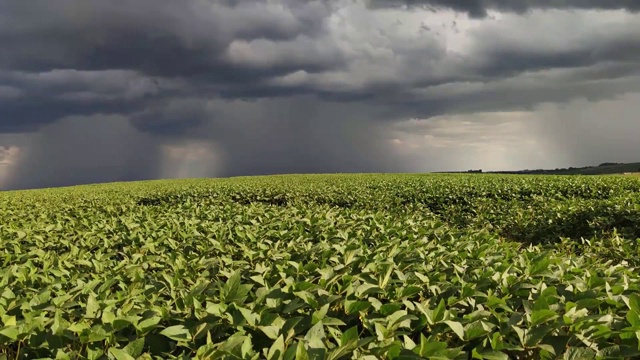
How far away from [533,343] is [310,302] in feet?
3.76

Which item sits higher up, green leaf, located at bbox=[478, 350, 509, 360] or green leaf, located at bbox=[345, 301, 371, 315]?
green leaf, located at bbox=[345, 301, 371, 315]

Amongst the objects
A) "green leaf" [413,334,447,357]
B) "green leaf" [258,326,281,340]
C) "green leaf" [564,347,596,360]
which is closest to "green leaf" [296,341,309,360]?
"green leaf" [258,326,281,340]

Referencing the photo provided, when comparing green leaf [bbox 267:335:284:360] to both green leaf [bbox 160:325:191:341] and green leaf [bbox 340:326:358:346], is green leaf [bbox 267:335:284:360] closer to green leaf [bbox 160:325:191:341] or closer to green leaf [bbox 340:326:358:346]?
green leaf [bbox 340:326:358:346]

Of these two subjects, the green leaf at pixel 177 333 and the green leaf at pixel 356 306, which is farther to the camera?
the green leaf at pixel 356 306

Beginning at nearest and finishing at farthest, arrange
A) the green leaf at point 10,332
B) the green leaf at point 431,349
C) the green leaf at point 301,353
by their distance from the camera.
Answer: the green leaf at point 301,353 < the green leaf at point 431,349 < the green leaf at point 10,332

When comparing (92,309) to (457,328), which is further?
(92,309)

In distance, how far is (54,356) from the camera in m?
2.33

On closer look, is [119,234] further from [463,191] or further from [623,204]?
[463,191]

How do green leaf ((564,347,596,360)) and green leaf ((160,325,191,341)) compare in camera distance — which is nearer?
green leaf ((564,347,596,360))

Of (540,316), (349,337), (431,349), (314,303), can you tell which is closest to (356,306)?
(314,303)

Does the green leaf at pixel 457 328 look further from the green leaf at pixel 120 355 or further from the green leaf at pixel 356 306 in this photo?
the green leaf at pixel 120 355

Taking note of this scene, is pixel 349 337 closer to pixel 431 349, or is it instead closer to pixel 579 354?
pixel 431 349

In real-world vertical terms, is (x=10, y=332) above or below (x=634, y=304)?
below

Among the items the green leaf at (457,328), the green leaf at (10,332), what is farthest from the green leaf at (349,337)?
the green leaf at (10,332)
